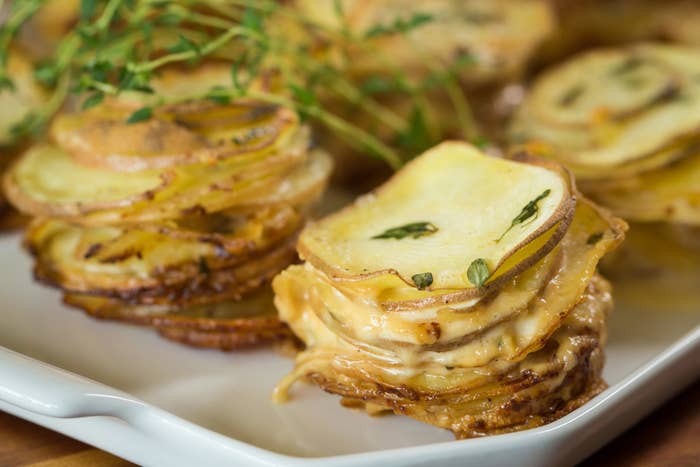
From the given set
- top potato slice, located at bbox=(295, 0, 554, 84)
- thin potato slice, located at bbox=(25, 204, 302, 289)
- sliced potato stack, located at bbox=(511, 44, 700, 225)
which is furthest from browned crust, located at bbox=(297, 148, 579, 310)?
top potato slice, located at bbox=(295, 0, 554, 84)

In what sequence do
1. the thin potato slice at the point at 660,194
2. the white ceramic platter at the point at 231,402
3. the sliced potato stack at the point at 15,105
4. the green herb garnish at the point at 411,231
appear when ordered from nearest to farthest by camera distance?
1. the white ceramic platter at the point at 231,402
2. the green herb garnish at the point at 411,231
3. the thin potato slice at the point at 660,194
4. the sliced potato stack at the point at 15,105

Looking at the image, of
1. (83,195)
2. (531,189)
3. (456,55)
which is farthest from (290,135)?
(456,55)

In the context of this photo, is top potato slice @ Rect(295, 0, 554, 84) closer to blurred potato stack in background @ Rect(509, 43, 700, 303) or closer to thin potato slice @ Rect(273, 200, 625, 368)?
blurred potato stack in background @ Rect(509, 43, 700, 303)

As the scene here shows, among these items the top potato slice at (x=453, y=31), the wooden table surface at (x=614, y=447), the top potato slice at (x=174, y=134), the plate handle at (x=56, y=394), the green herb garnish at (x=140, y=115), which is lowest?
the wooden table surface at (x=614, y=447)

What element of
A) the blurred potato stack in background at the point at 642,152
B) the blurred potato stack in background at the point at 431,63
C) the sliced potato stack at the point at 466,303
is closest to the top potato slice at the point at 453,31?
the blurred potato stack in background at the point at 431,63

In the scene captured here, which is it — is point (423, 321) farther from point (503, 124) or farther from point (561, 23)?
point (561, 23)

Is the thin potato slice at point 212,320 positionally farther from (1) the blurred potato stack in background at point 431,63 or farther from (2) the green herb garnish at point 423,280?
(1) the blurred potato stack in background at point 431,63

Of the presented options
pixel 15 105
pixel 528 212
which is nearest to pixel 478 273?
pixel 528 212
